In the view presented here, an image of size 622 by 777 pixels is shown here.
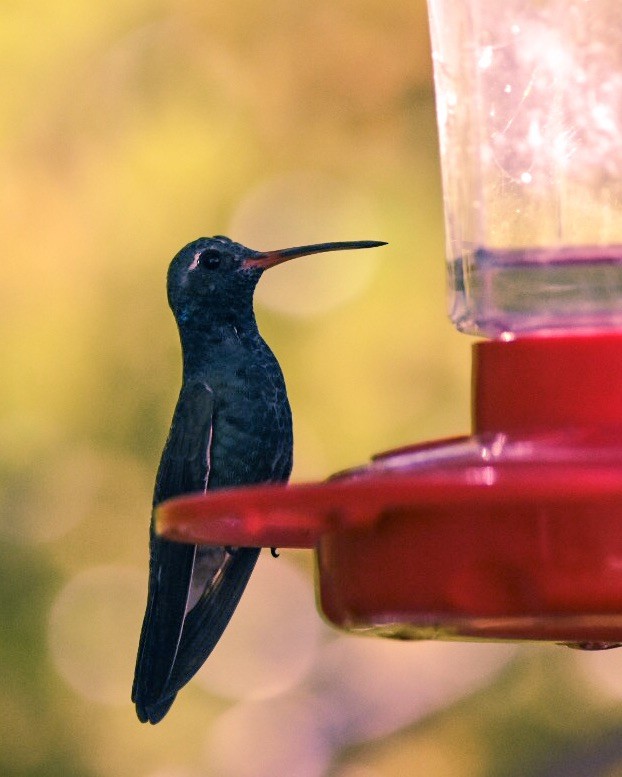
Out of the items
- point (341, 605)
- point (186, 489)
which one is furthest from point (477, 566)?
point (186, 489)

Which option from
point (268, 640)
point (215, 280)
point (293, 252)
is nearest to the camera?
point (293, 252)

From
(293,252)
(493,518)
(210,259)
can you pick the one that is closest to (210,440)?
(210,259)

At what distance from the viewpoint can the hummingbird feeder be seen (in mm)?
2459

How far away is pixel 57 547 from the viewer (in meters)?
6.75

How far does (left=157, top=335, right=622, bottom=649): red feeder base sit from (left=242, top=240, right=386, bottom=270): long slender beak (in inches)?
33.1

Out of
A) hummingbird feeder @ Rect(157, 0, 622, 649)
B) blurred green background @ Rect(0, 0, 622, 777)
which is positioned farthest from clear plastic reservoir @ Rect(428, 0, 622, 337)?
blurred green background @ Rect(0, 0, 622, 777)

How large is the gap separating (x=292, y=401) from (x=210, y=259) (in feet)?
7.60

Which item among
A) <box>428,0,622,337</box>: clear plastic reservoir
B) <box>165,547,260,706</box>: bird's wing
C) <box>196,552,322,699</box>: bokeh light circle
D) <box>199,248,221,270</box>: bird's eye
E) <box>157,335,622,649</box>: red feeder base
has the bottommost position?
<box>196,552,322,699</box>: bokeh light circle

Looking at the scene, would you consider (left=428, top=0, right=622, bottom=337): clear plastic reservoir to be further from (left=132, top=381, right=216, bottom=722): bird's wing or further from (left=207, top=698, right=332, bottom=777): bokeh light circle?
(left=207, top=698, right=332, bottom=777): bokeh light circle

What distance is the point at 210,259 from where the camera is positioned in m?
4.28

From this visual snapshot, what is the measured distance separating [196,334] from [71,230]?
3.16 meters

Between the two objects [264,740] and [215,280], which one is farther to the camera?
[264,740]

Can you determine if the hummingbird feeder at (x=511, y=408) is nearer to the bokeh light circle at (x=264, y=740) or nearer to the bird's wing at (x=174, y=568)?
the bird's wing at (x=174, y=568)

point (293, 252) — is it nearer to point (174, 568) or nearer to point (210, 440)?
point (210, 440)
